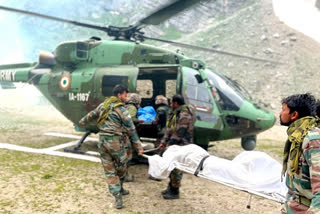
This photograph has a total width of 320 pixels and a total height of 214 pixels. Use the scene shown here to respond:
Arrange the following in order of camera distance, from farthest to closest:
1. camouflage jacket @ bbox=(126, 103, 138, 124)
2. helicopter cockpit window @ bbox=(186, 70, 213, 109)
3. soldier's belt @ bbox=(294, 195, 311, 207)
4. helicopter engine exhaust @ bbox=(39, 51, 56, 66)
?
helicopter engine exhaust @ bbox=(39, 51, 56, 66), helicopter cockpit window @ bbox=(186, 70, 213, 109), camouflage jacket @ bbox=(126, 103, 138, 124), soldier's belt @ bbox=(294, 195, 311, 207)

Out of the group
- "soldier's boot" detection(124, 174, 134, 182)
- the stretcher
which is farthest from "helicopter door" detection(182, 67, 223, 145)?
the stretcher

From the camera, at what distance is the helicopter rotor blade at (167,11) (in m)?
4.42

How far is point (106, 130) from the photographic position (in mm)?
3881

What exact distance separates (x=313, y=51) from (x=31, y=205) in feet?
93.5

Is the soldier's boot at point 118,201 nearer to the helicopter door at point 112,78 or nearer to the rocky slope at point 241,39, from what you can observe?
the rocky slope at point 241,39

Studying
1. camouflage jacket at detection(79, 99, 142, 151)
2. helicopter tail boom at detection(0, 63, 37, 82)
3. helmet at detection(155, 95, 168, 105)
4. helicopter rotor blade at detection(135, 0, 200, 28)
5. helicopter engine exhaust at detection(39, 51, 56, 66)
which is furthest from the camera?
helicopter tail boom at detection(0, 63, 37, 82)

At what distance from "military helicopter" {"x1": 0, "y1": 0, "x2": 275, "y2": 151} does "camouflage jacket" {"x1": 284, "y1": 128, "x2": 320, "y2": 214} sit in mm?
3432

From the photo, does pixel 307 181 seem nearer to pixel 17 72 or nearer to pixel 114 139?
pixel 114 139

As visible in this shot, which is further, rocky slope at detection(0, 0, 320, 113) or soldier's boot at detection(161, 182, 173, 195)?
rocky slope at detection(0, 0, 320, 113)

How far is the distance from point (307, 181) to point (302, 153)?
0.19 meters

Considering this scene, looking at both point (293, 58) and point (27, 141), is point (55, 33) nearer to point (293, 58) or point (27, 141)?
point (293, 58)

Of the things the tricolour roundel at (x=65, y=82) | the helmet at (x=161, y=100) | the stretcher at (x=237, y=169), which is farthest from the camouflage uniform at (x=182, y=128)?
the tricolour roundel at (x=65, y=82)

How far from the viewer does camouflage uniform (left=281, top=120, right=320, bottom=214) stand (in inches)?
65.6

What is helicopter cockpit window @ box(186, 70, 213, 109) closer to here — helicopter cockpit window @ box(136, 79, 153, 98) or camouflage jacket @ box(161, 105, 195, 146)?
helicopter cockpit window @ box(136, 79, 153, 98)
